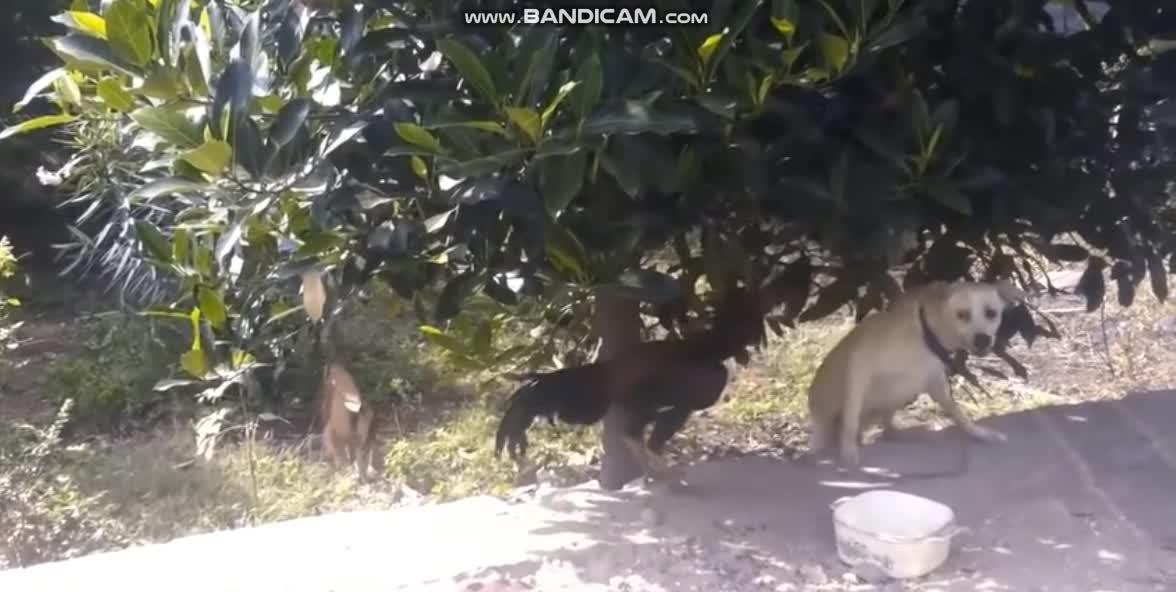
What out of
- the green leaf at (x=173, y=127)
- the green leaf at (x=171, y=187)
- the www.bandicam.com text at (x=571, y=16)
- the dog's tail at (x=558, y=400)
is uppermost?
the www.bandicam.com text at (x=571, y=16)

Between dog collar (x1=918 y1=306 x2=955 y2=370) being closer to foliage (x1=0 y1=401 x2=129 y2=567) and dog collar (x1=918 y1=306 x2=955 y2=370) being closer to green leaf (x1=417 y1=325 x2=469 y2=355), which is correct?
green leaf (x1=417 y1=325 x2=469 y2=355)

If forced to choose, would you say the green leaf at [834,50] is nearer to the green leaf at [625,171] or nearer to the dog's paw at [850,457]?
the green leaf at [625,171]

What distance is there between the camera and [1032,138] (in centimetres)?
338

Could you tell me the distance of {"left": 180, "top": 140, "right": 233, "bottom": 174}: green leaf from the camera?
253 cm

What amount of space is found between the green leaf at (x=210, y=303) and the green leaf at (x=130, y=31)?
2.41 feet

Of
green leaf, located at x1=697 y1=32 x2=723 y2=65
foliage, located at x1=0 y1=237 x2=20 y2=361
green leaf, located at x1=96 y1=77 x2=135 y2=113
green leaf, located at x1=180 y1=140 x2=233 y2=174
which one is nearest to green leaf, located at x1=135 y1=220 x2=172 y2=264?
green leaf, located at x1=96 y1=77 x2=135 y2=113

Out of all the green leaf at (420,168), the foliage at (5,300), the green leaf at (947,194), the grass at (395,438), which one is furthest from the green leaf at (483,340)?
the foliage at (5,300)

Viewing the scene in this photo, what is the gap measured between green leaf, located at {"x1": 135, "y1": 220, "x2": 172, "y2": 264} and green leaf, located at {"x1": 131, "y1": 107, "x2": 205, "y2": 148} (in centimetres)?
67

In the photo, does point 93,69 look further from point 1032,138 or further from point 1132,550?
point 1132,550

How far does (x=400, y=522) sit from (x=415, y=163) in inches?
66.2

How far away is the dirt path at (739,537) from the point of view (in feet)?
10.8

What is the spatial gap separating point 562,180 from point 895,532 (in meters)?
1.39

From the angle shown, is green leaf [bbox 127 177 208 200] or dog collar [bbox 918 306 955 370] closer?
green leaf [bbox 127 177 208 200]

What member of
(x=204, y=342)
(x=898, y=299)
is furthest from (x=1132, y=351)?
(x=204, y=342)
